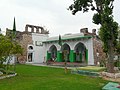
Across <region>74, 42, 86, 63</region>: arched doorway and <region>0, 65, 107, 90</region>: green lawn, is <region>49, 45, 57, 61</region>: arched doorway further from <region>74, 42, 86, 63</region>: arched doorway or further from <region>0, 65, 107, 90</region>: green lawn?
<region>0, 65, 107, 90</region>: green lawn

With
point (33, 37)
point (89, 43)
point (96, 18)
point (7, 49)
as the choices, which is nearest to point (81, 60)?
point (89, 43)

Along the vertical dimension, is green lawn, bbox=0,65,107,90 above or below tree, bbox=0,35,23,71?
below

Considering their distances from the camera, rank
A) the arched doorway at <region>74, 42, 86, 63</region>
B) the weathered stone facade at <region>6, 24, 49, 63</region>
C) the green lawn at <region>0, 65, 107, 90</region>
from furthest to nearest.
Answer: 1. the weathered stone facade at <region>6, 24, 49, 63</region>
2. the arched doorway at <region>74, 42, 86, 63</region>
3. the green lawn at <region>0, 65, 107, 90</region>

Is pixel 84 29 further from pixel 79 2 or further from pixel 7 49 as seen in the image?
pixel 7 49

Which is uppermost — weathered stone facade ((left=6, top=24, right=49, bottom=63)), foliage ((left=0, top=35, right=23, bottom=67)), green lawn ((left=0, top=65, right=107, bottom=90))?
weathered stone facade ((left=6, top=24, right=49, bottom=63))

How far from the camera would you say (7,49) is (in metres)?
13.2

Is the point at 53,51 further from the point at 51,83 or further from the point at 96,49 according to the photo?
the point at 51,83

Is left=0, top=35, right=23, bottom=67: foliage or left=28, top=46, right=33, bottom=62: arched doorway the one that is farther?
left=28, top=46, right=33, bottom=62: arched doorway

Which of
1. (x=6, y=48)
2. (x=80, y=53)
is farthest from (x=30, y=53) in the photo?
(x=6, y=48)

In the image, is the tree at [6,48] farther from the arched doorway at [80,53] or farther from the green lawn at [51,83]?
the arched doorway at [80,53]

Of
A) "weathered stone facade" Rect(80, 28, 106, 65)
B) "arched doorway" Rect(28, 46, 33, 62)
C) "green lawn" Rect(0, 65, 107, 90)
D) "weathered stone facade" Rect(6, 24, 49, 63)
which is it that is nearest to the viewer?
"green lawn" Rect(0, 65, 107, 90)

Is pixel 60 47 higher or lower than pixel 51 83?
higher

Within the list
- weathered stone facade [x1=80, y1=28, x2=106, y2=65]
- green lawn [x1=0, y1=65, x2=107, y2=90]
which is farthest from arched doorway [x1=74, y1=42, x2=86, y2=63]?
green lawn [x1=0, y1=65, x2=107, y2=90]

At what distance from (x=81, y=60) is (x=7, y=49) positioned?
17971 millimetres
